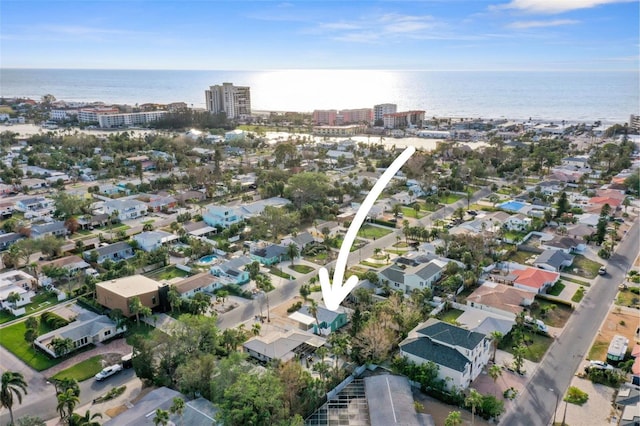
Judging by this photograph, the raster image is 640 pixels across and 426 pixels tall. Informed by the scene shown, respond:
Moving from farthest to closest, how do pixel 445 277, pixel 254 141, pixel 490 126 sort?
pixel 490 126 < pixel 254 141 < pixel 445 277

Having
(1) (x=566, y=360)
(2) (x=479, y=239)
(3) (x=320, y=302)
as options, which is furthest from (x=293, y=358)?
(2) (x=479, y=239)

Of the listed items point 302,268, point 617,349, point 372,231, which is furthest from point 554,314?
point 372,231

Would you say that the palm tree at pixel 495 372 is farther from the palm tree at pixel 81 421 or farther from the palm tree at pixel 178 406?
the palm tree at pixel 81 421

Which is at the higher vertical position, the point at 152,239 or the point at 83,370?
the point at 152,239

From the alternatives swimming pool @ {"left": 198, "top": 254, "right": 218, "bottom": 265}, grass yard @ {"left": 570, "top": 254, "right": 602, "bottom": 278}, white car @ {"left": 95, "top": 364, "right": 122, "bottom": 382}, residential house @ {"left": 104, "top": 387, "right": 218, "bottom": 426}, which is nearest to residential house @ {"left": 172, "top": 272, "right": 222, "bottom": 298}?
swimming pool @ {"left": 198, "top": 254, "right": 218, "bottom": 265}

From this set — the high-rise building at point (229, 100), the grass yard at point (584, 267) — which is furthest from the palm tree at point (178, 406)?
the high-rise building at point (229, 100)

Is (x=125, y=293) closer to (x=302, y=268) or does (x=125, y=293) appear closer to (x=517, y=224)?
(x=302, y=268)

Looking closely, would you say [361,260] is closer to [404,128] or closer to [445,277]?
[445,277]
